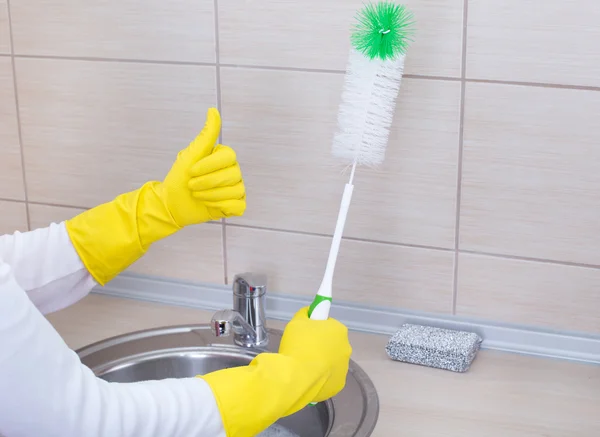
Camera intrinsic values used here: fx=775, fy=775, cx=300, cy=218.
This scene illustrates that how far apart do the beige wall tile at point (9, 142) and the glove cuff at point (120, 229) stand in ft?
1.16

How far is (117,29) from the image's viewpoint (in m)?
1.33

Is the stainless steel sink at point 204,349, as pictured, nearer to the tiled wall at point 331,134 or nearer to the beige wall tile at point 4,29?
the tiled wall at point 331,134

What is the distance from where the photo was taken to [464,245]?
121 cm

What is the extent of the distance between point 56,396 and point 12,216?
0.83 metres

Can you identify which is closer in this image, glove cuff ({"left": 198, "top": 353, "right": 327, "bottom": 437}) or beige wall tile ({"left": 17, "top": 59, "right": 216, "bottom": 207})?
glove cuff ({"left": 198, "top": 353, "right": 327, "bottom": 437})

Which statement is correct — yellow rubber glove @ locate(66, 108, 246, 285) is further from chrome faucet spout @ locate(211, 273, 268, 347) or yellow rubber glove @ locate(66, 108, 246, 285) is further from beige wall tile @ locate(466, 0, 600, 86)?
beige wall tile @ locate(466, 0, 600, 86)

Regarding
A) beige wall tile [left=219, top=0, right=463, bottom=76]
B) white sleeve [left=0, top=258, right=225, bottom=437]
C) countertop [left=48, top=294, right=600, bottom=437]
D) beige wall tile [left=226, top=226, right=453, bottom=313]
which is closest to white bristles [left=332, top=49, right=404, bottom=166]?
beige wall tile [left=219, top=0, right=463, bottom=76]

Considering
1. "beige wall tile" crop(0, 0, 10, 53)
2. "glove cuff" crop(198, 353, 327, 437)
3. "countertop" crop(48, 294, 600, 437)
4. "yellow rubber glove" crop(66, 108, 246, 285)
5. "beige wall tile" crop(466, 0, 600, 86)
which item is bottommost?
"countertop" crop(48, 294, 600, 437)

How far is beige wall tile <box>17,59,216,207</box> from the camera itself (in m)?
1.33

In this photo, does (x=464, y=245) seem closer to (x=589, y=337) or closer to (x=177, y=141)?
(x=589, y=337)

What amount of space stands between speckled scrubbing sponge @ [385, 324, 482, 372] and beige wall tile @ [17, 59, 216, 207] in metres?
0.50

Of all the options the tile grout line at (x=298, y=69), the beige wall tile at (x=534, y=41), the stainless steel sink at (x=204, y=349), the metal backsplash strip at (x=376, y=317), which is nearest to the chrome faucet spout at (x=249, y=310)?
the stainless steel sink at (x=204, y=349)

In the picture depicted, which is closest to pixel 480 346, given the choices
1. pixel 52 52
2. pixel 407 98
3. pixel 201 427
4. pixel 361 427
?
pixel 361 427

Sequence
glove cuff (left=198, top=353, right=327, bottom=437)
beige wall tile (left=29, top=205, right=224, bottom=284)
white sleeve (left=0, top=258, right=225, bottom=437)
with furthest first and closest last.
Answer: beige wall tile (left=29, top=205, right=224, bottom=284)
glove cuff (left=198, top=353, right=327, bottom=437)
white sleeve (left=0, top=258, right=225, bottom=437)
